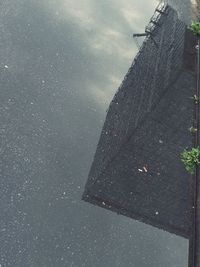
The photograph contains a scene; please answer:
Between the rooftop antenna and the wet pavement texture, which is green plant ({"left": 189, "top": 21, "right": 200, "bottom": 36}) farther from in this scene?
the wet pavement texture

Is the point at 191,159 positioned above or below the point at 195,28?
below

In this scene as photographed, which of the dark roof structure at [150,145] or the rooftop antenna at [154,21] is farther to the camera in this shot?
the rooftop antenna at [154,21]

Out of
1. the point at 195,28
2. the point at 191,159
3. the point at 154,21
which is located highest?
the point at 195,28

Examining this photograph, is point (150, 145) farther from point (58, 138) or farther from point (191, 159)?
point (58, 138)

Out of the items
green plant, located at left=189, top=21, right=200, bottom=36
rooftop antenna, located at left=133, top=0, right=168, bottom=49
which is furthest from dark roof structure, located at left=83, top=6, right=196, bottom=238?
green plant, located at left=189, top=21, right=200, bottom=36

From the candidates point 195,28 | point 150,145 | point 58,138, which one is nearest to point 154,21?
point 195,28

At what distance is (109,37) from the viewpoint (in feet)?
36.8

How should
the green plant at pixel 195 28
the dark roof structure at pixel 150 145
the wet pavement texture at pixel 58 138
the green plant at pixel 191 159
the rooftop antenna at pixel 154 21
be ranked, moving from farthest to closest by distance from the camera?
the green plant at pixel 195 28 → the rooftop antenna at pixel 154 21 → the green plant at pixel 191 159 → the dark roof structure at pixel 150 145 → the wet pavement texture at pixel 58 138

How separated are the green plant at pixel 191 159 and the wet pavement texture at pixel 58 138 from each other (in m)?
1.72

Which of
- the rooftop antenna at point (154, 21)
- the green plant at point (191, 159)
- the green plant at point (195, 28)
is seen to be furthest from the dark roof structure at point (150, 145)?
the green plant at point (195, 28)

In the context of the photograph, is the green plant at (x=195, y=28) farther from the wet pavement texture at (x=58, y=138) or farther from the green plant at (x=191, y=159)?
the green plant at (x=191, y=159)

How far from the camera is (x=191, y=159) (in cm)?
866

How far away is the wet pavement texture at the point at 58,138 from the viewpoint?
20.9 ft

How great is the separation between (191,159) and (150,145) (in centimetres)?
85
